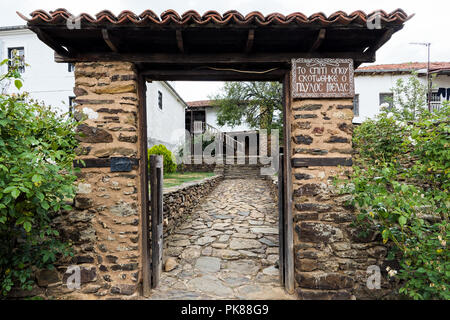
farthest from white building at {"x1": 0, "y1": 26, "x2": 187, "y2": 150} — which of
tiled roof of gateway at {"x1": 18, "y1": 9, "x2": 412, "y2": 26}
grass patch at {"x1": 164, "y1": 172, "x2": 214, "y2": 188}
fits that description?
tiled roof of gateway at {"x1": 18, "y1": 9, "x2": 412, "y2": 26}

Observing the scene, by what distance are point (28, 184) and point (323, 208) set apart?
271 cm

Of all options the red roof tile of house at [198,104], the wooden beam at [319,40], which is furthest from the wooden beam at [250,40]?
the red roof tile of house at [198,104]

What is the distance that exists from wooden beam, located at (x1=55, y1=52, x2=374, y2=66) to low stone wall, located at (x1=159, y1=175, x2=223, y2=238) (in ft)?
7.54

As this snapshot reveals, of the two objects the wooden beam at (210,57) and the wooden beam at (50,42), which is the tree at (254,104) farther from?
the wooden beam at (50,42)

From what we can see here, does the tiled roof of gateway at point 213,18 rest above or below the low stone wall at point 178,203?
above

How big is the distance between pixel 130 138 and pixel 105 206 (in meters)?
0.79

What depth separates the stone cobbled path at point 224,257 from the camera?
2768 millimetres

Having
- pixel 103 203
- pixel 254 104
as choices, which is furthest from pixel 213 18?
pixel 254 104

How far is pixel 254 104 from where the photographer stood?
12109 millimetres

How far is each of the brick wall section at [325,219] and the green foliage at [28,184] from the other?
7.62 ft

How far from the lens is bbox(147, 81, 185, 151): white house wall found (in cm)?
1209

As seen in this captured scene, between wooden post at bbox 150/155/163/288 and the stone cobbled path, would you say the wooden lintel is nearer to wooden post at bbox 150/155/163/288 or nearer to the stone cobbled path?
the stone cobbled path

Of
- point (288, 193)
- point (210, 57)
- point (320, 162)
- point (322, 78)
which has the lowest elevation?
point (288, 193)

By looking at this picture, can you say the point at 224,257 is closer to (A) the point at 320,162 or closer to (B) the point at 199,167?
(A) the point at 320,162
